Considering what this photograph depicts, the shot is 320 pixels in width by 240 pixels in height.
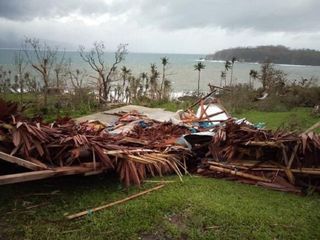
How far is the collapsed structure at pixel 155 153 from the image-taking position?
183 inches

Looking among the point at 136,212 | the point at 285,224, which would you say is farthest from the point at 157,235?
the point at 285,224

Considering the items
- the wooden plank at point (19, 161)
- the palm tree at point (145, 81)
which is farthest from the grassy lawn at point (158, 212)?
the palm tree at point (145, 81)

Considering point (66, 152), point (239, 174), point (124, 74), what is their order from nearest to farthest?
point (66, 152), point (239, 174), point (124, 74)

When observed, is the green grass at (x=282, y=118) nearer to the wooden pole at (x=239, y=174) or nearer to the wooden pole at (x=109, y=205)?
the wooden pole at (x=239, y=174)

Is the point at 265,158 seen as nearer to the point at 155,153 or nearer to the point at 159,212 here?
the point at 155,153

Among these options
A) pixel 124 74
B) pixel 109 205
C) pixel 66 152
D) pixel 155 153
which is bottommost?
pixel 109 205

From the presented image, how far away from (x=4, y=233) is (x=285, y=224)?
321cm

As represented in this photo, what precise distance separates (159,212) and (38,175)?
5.19 ft

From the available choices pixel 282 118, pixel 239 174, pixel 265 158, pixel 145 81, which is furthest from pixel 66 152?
pixel 145 81

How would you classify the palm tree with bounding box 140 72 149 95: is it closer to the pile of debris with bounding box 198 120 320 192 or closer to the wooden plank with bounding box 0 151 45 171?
the pile of debris with bounding box 198 120 320 192

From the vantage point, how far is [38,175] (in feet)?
14.5

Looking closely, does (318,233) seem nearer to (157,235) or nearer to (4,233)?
(157,235)

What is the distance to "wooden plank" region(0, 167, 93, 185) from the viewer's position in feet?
13.7

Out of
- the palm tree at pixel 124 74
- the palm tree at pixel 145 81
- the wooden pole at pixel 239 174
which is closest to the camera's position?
the wooden pole at pixel 239 174
